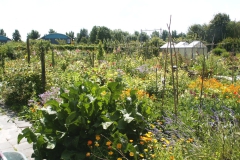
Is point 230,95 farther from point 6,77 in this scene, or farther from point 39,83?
point 6,77

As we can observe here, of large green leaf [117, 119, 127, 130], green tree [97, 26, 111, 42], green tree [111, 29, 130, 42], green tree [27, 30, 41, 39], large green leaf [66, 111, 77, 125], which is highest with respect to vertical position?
green tree [27, 30, 41, 39]

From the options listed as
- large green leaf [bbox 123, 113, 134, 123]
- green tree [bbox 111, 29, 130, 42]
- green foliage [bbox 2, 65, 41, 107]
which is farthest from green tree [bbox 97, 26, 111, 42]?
large green leaf [bbox 123, 113, 134, 123]

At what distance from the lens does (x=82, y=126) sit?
2.70m

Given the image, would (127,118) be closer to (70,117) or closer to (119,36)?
(70,117)

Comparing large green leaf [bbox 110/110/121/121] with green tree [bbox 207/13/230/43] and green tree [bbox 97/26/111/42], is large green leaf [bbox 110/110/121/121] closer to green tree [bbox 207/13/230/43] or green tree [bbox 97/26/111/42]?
green tree [bbox 207/13/230/43]

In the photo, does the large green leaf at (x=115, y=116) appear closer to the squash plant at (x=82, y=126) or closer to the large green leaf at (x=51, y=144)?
the squash plant at (x=82, y=126)

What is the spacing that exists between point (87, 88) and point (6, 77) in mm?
4637

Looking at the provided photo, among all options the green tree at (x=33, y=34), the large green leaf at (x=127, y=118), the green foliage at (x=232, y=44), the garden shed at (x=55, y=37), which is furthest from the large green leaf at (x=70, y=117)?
the garden shed at (x=55, y=37)

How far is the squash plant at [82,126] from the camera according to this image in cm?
257

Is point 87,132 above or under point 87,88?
under

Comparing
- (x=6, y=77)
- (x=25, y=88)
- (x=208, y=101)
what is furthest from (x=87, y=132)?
(x=6, y=77)

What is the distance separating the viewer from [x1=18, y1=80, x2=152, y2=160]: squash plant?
257 cm

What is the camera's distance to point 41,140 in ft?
8.34

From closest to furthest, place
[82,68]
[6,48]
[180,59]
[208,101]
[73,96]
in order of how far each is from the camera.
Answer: [73,96]
[208,101]
[82,68]
[180,59]
[6,48]
